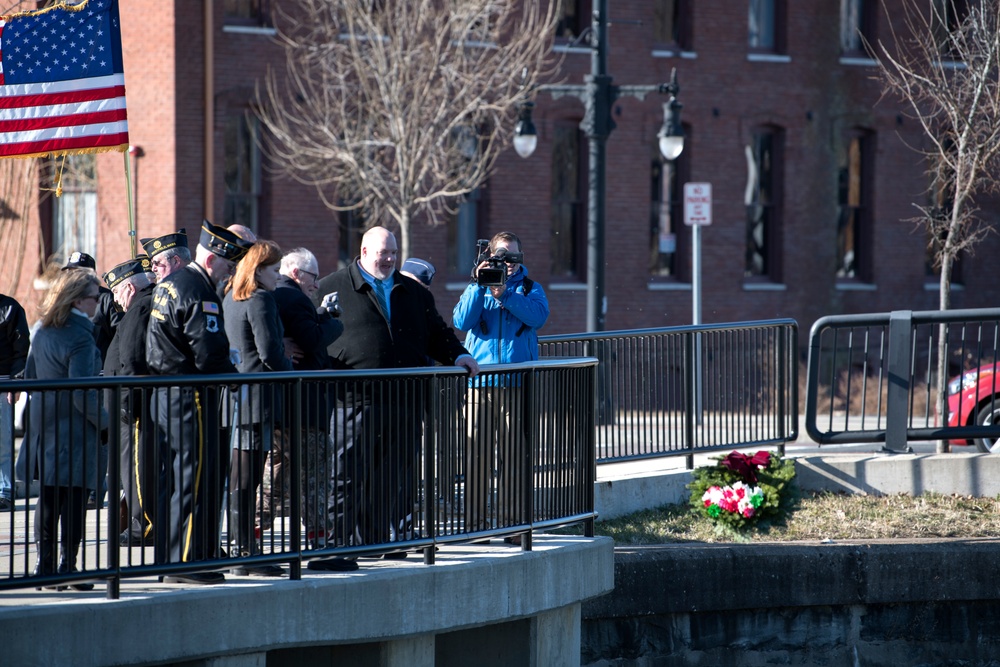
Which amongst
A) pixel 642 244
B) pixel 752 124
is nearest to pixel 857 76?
pixel 752 124

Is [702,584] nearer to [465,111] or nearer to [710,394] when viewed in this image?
[710,394]

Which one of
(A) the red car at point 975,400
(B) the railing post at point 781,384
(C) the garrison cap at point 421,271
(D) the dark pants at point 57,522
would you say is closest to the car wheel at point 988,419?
(A) the red car at point 975,400

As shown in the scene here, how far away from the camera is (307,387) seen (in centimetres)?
652

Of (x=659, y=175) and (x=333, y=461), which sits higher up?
(x=659, y=175)

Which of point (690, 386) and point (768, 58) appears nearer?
point (690, 386)

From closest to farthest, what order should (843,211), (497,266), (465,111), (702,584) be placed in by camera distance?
(497,266) → (702,584) → (465,111) → (843,211)

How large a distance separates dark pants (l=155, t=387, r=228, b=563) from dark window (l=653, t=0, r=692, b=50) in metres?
21.1

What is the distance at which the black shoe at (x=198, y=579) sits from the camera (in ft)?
20.7

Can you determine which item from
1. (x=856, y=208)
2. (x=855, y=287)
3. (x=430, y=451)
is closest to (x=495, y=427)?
(x=430, y=451)

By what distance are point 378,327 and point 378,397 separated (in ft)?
2.67

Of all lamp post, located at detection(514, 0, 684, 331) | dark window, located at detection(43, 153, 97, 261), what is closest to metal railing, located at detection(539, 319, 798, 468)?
lamp post, located at detection(514, 0, 684, 331)

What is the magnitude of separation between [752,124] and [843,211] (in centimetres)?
293

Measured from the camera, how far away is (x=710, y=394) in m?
11.1

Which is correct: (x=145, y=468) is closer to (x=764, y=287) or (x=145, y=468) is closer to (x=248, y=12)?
(x=248, y=12)
